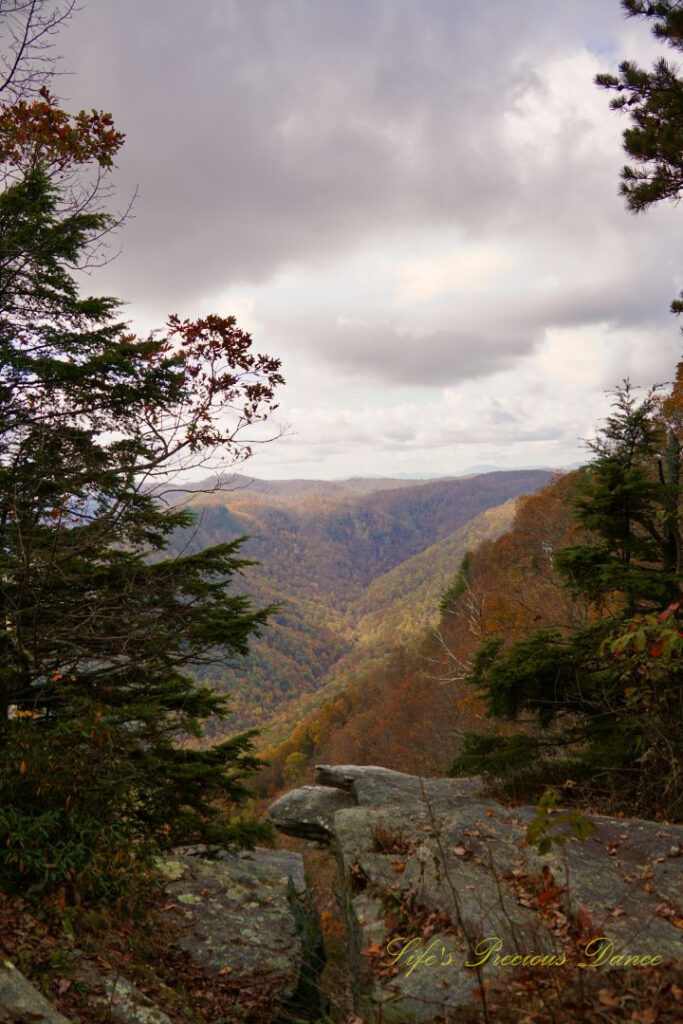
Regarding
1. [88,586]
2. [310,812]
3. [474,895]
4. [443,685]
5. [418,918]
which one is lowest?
[443,685]

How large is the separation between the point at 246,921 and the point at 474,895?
292 cm

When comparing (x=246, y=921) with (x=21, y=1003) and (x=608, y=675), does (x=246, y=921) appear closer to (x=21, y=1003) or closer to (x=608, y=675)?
(x=21, y=1003)

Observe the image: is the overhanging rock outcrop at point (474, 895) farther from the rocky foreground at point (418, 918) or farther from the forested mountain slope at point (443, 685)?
the forested mountain slope at point (443, 685)

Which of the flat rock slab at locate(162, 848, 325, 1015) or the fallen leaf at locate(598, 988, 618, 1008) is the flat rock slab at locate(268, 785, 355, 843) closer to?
the flat rock slab at locate(162, 848, 325, 1015)

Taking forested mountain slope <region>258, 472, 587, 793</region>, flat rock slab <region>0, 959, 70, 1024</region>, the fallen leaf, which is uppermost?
flat rock slab <region>0, 959, 70, 1024</region>

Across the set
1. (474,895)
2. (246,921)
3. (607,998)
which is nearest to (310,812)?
(246,921)

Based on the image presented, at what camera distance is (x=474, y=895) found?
491 centimetres

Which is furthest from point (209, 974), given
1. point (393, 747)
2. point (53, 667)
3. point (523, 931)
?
point (393, 747)

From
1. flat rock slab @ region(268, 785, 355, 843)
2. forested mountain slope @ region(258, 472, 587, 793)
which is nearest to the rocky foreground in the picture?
flat rock slab @ region(268, 785, 355, 843)

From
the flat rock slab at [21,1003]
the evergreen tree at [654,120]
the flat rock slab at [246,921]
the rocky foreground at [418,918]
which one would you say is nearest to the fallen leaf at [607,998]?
the rocky foreground at [418,918]

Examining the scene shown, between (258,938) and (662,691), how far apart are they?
6046 millimetres

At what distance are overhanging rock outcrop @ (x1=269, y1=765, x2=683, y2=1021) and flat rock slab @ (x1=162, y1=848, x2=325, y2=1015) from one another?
84 cm

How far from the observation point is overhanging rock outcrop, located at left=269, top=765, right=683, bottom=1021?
3.87 m

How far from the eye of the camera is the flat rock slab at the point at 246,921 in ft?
17.0
